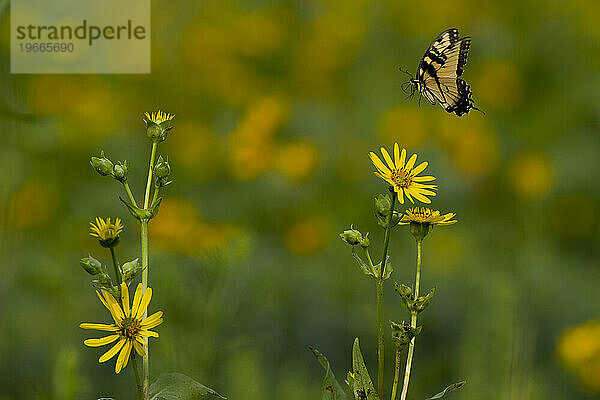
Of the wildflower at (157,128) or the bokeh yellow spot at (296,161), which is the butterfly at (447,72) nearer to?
the wildflower at (157,128)

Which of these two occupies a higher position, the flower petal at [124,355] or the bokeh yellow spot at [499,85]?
the bokeh yellow spot at [499,85]

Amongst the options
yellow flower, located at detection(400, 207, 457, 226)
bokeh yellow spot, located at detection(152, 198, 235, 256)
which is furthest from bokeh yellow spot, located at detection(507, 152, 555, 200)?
yellow flower, located at detection(400, 207, 457, 226)

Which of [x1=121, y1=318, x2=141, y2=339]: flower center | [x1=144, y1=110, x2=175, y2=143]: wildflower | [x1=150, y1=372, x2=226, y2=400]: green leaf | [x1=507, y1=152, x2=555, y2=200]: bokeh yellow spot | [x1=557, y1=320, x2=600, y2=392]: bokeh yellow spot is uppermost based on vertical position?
[x1=507, y1=152, x2=555, y2=200]: bokeh yellow spot

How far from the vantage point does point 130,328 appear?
11.1 inches

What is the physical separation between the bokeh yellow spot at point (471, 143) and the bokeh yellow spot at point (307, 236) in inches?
7.7

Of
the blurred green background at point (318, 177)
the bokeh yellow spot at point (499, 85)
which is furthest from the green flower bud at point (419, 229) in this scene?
the bokeh yellow spot at point (499, 85)

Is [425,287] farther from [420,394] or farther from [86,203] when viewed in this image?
[86,203]

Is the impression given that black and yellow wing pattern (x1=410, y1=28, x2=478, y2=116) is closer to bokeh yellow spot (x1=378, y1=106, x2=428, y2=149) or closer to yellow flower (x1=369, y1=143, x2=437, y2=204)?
yellow flower (x1=369, y1=143, x2=437, y2=204)

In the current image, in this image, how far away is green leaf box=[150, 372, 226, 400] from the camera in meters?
0.29

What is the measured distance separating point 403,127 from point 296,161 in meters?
0.16

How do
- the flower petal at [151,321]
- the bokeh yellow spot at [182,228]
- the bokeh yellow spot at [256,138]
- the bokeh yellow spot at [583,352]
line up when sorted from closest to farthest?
the flower petal at [151,321], the bokeh yellow spot at [583,352], the bokeh yellow spot at [182,228], the bokeh yellow spot at [256,138]

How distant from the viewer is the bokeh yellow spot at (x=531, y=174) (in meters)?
1.03

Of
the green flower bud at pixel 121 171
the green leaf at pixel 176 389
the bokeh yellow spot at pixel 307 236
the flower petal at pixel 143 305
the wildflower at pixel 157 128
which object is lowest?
the green leaf at pixel 176 389

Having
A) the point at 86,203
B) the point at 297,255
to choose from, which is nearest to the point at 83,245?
the point at 86,203
